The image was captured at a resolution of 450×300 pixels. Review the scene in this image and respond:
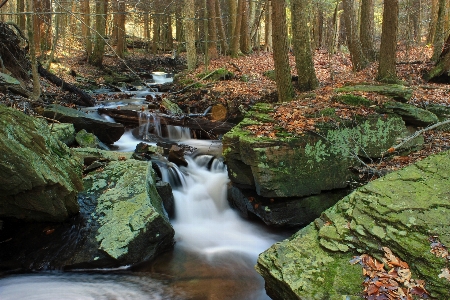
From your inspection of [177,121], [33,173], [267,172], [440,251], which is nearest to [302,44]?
[177,121]

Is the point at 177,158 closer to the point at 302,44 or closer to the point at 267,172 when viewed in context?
the point at 267,172

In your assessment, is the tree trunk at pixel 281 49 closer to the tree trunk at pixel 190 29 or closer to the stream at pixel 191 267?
the stream at pixel 191 267

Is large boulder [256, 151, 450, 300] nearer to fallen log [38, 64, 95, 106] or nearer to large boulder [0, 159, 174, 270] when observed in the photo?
large boulder [0, 159, 174, 270]

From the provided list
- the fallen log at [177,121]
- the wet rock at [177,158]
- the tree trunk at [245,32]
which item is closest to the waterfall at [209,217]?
the wet rock at [177,158]

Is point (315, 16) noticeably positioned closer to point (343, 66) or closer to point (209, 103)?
point (343, 66)

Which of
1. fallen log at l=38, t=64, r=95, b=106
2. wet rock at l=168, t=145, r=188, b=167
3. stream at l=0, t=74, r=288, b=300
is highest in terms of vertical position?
fallen log at l=38, t=64, r=95, b=106

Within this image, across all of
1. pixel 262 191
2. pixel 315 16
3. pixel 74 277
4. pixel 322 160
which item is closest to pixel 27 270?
pixel 74 277

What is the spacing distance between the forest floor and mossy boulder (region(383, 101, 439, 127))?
0.83 ft

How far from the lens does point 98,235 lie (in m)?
5.19

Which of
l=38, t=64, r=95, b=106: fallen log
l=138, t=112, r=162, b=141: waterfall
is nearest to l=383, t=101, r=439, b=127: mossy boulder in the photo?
l=138, t=112, r=162, b=141: waterfall

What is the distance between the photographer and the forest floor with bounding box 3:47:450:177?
6746 millimetres

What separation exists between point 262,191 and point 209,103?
6738mm

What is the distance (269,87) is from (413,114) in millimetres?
6675

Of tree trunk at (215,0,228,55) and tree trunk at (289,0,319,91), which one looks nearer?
tree trunk at (289,0,319,91)
